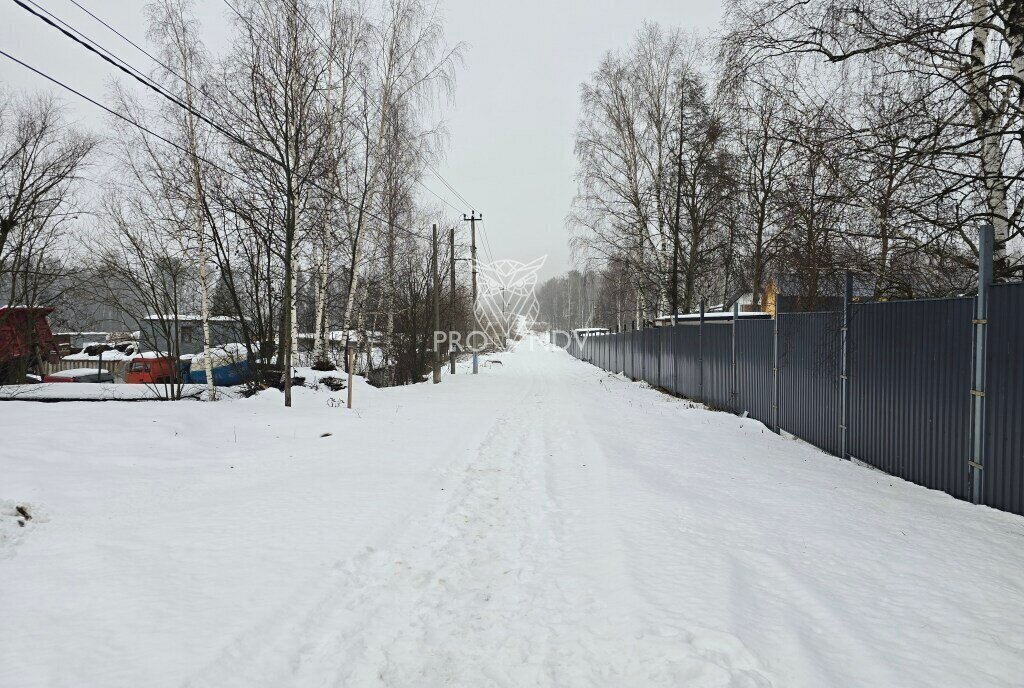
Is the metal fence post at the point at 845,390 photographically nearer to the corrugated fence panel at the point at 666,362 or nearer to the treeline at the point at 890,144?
the treeline at the point at 890,144

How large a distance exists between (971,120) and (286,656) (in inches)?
303

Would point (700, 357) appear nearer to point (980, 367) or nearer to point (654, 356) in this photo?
point (654, 356)

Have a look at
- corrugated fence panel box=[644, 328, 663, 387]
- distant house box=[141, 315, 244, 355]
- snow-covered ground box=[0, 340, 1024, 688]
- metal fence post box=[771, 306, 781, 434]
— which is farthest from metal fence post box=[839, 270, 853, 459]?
distant house box=[141, 315, 244, 355]

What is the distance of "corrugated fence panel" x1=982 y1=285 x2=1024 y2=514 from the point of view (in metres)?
4.00

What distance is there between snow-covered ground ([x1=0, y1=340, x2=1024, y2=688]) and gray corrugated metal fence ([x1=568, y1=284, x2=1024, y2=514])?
40 cm

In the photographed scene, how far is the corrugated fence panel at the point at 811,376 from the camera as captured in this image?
6.77 metres

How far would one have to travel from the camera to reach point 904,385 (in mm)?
5383

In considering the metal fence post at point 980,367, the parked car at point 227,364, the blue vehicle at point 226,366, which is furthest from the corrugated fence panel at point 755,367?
the parked car at point 227,364

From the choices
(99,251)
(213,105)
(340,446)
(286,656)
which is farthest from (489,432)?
(99,251)

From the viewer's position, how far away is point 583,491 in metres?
5.32

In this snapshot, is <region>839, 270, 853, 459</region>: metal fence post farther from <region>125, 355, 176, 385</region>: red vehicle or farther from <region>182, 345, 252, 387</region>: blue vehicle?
<region>125, 355, 176, 385</region>: red vehicle

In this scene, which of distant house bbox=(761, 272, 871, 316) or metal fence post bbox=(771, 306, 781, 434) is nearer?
distant house bbox=(761, 272, 871, 316)

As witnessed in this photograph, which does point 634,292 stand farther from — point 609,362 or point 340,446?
point 340,446

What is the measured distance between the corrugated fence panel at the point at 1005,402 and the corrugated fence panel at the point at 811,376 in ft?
7.57
